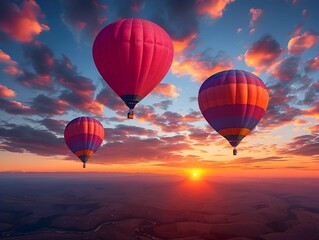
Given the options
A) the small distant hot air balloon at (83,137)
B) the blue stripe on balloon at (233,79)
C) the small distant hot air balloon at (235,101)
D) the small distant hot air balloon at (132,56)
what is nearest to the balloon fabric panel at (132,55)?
the small distant hot air balloon at (132,56)

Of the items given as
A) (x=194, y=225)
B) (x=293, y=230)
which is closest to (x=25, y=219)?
(x=194, y=225)

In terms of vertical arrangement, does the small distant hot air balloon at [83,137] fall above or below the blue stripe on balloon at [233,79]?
below

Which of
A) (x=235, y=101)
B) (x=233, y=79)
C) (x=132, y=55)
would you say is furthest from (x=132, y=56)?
(x=235, y=101)

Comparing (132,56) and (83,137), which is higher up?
(132,56)

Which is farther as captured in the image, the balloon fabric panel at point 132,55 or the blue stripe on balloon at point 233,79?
the blue stripe on balloon at point 233,79

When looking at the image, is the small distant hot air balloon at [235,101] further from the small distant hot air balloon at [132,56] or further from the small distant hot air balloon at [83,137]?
the small distant hot air balloon at [83,137]

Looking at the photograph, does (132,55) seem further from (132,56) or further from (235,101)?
(235,101)

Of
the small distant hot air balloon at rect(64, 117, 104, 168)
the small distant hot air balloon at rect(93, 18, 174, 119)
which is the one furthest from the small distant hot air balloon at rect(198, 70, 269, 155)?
the small distant hot air balloon at rect(64, 117, 104, 168)

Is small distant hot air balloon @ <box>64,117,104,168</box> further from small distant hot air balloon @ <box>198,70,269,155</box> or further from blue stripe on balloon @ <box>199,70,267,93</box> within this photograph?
blue stripe on balloon @ <box>199,70,267,93</box>
